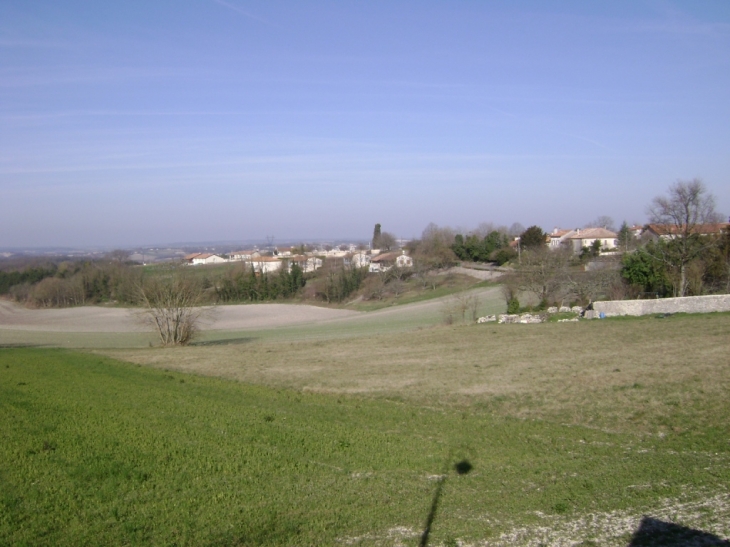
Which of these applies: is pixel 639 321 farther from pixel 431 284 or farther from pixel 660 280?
pixel 431 284

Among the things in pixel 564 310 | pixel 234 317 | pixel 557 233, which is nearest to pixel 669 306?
pixel 564 310

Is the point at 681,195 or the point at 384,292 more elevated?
the point at 681,195

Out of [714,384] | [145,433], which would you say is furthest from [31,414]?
[714,384]

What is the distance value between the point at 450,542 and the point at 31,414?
969 centimetres

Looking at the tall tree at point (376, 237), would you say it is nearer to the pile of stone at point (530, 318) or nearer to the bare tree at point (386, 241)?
the bare tree at point (386, 241)

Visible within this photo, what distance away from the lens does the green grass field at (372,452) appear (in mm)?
7500

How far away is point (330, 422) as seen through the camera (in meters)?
13.2

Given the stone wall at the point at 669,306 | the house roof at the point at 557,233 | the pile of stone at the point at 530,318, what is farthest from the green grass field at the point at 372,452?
the house roof at the point at 557,233

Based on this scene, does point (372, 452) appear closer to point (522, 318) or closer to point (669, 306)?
point (522, 318)

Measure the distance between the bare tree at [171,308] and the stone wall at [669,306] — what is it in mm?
23640

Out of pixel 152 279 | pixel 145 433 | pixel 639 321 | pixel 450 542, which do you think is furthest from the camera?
pixel 152 279

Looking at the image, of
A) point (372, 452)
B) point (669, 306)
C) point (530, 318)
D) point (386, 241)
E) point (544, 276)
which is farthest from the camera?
point (386, 241)

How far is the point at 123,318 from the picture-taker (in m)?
71.8

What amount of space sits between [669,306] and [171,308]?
91.0 feet
